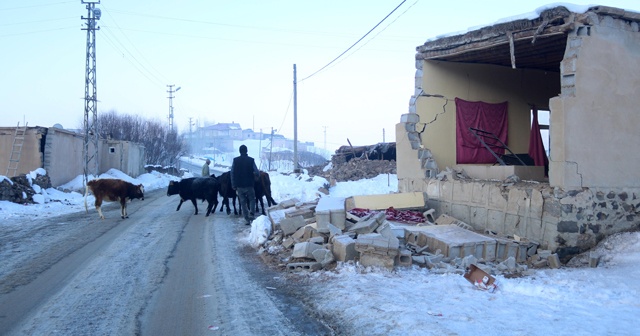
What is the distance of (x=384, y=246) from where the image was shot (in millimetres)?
7777

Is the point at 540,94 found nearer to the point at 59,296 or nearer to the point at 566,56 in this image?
the point at 566,56

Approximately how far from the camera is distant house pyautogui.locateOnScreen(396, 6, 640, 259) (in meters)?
9.67

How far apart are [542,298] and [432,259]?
2228 millimetres

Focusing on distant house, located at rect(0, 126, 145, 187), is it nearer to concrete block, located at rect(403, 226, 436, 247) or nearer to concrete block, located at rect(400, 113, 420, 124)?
concrete block, located at rect(400, 113, 420, 124)

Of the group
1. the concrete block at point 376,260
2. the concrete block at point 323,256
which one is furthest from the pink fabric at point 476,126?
the concrete block at point 376,260

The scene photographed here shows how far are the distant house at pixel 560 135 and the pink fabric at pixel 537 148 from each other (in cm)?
16

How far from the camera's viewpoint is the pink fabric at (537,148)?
14422mm

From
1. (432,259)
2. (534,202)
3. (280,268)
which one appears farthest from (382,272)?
(534,202)

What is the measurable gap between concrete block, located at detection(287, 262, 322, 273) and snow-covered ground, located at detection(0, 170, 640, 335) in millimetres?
176

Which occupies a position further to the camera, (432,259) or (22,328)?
(432,259)

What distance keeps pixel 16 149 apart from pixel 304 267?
81.4ft

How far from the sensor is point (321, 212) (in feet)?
32.0

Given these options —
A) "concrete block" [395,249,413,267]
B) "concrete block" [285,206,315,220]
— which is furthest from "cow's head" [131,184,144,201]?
"concrete block" [395,249,413,267]

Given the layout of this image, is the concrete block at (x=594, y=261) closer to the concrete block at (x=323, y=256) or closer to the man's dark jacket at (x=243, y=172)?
the concrete block at (x=323, y=256)
